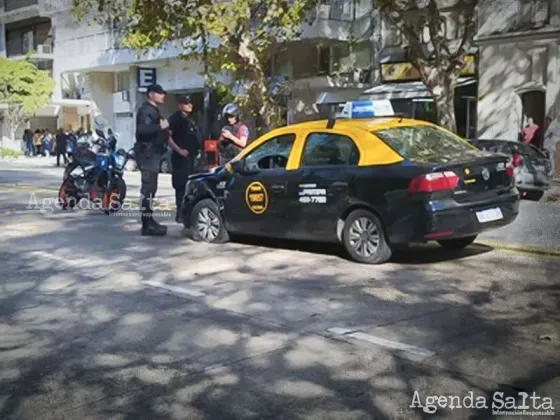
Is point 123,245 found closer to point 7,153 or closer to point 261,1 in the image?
point 261,1

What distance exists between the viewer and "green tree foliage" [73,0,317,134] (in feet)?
58.4

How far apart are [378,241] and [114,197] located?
23.4 ft

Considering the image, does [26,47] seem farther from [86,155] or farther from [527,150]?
[527,150]

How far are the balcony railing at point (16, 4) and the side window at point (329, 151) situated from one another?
142 ft

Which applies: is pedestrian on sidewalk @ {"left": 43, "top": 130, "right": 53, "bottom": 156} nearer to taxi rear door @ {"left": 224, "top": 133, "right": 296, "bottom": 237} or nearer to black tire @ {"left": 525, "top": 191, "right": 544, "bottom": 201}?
black tire @ {"left": 525, "top": 191, "right": 544, "bottom": 201}

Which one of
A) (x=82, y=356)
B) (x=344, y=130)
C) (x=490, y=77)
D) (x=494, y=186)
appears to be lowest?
(x=82, y=356)

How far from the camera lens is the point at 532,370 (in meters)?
5.22

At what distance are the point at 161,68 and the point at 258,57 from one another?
16637 mm

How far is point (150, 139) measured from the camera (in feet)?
37.5

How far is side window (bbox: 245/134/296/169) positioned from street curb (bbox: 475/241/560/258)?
271 centimetres

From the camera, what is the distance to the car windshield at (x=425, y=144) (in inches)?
342

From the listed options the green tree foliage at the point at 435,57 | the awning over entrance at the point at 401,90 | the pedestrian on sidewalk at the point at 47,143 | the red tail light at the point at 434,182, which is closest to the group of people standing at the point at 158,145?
the red tail light at the point at 434,182

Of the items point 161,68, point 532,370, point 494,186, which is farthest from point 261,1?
point 161,68

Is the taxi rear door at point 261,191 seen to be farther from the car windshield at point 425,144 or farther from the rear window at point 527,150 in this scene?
the rear window at point 527,150
